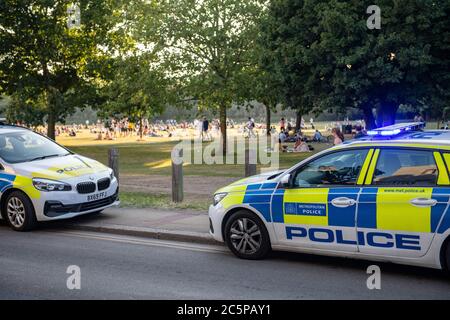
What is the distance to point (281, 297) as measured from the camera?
545 centimetres

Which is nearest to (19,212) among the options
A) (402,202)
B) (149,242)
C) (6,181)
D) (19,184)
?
(19,184)

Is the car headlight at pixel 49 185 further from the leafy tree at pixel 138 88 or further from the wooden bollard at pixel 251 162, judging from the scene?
the leafy tree at pixel 138 88

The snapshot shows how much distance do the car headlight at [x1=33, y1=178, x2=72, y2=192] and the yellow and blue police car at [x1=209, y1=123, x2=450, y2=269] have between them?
9.77 ft

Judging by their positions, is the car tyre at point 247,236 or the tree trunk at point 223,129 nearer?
the car tyre at point 247,236

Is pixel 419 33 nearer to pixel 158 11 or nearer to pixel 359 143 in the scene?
pixel 158 11

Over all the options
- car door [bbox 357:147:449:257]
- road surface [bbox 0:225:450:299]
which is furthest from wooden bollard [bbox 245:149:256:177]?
car door [bbox 357:147:449:257]

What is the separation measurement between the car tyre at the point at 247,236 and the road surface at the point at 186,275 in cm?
14

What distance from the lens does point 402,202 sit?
5.77 metres

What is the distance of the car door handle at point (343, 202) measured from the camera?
239 inches

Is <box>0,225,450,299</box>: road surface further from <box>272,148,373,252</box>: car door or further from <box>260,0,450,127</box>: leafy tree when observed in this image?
<box>260,0,450,127</box>: leafy tree

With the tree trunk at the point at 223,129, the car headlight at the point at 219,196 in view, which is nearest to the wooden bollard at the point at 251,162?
the car headlight at the point at 219,196

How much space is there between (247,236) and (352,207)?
146 cm

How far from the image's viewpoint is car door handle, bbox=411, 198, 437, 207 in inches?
220
